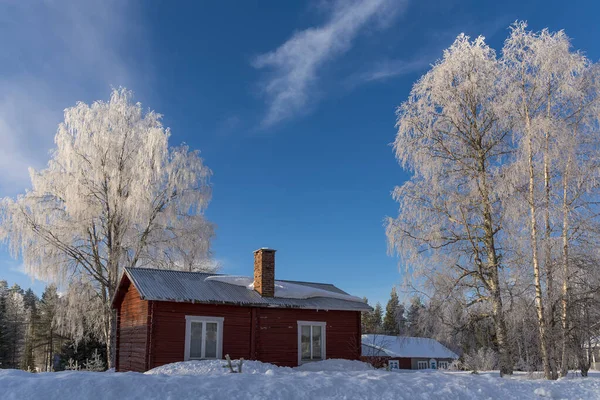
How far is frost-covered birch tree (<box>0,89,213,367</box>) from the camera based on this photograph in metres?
25.2

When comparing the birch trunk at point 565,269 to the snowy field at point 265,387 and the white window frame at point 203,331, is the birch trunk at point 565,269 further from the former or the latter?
the white window frame at point 203,331

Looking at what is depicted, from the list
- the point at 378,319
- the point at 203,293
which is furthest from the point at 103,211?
the point at 378,319

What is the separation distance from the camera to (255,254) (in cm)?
2042

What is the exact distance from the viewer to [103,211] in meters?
26.3

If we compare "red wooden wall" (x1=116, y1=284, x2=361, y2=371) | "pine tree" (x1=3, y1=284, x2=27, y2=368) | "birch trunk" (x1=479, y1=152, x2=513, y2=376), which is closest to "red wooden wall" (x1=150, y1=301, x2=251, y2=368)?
"red wooden wall" (x1=116, y1=284, x2=361, y2=371)

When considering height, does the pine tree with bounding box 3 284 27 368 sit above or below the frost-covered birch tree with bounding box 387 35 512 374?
below

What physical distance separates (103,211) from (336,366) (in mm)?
15050

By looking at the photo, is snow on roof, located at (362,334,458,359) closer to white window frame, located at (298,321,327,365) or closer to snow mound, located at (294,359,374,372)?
white window frame, located at (298,321,327,365)

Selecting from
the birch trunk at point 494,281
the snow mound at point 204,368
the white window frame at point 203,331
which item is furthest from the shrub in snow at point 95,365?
the birch trunk at point 494,281

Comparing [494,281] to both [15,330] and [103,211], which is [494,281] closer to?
[103,211]

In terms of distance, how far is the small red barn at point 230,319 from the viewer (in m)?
17.4

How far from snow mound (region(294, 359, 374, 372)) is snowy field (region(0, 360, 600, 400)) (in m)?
6.55

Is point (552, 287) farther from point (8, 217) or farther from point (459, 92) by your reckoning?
point (8, 217)

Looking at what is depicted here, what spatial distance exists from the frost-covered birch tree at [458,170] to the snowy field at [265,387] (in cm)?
450
